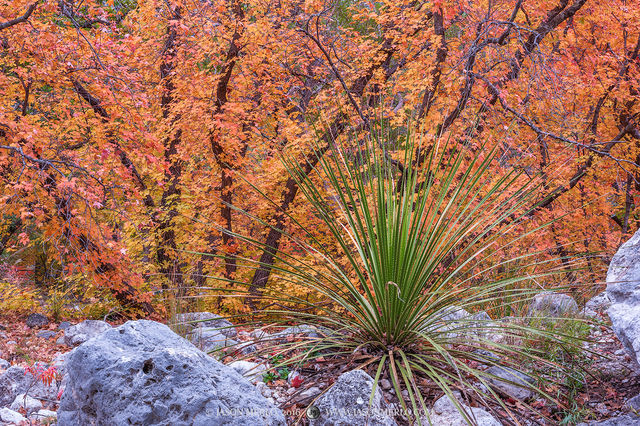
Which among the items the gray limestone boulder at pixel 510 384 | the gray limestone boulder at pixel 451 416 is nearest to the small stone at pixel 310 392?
the gray limestone boulder at pixel 451 416

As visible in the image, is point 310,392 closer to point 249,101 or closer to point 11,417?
point 11,417

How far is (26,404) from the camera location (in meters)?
2.98

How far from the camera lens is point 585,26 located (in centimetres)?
873

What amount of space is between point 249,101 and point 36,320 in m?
4.44

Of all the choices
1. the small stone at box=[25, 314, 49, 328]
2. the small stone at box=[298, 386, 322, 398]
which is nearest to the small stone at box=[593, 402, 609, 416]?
the small stone at box=[298, 386, 322, 398]

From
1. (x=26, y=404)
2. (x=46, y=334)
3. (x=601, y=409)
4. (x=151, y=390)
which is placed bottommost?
(x=46, y=334)

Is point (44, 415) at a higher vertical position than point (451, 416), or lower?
lower

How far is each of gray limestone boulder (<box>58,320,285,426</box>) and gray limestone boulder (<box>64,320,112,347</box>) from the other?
3691 mm

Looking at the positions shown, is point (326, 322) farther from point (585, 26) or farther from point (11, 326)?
Answer: point (585, 26)

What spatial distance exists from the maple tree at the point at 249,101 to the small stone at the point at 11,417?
8.61ft

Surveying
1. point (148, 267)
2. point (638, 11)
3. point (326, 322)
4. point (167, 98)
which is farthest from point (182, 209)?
point (638, 11)

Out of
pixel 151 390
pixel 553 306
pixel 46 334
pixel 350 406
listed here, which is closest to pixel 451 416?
pixel 350 406

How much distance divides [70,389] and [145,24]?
7.32m

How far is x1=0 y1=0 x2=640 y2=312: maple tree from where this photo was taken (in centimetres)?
568
